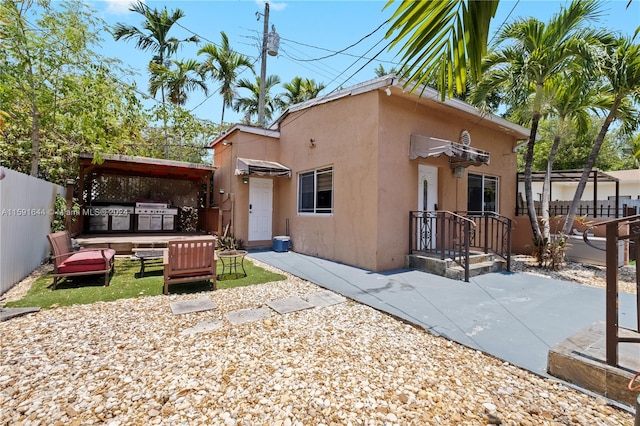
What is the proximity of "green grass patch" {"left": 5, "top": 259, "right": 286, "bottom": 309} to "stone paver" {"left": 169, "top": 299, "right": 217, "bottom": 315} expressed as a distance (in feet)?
2.36

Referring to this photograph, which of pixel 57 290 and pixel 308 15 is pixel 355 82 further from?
pixel 57 290

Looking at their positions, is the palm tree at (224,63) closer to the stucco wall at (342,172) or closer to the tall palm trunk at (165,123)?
the tall palm trunk at (165,123)

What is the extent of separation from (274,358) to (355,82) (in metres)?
7.20


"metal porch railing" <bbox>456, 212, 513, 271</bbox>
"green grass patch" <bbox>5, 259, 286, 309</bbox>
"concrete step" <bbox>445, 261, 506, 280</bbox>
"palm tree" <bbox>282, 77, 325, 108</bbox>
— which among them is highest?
"palm tree" <bbox>282, 77, 325, 108</bbox>

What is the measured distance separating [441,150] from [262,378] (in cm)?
638

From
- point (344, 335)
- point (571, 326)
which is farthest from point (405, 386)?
point (571, 326)

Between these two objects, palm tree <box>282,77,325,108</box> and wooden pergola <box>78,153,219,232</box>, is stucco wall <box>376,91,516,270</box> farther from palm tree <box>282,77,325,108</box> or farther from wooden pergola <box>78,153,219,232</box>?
palm tree <box>282,77,325,108</box>

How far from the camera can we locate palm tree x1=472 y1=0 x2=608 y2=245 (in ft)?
21.3

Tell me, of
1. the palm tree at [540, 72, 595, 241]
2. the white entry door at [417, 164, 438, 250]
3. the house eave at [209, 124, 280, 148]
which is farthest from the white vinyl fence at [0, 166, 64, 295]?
the palm tree at [540, 72, 595, 241]

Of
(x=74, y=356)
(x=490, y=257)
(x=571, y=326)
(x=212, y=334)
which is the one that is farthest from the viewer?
(x=490, y=257)

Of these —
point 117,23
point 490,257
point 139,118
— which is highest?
point 117,23

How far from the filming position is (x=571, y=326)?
4023mm

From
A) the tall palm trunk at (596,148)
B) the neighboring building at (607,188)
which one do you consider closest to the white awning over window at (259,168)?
the tall palm trunk at (596,148)

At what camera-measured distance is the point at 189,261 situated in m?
5.54
